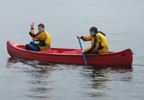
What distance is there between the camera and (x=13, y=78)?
59.3ft

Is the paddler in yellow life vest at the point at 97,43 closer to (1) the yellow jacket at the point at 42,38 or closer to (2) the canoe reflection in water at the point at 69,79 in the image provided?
(2) the canoe reflection in water at the point at 69,79

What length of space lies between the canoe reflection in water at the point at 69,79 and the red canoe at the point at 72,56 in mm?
222

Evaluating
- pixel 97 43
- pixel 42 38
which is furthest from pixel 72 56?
pixel 42 38

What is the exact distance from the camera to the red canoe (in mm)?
19031

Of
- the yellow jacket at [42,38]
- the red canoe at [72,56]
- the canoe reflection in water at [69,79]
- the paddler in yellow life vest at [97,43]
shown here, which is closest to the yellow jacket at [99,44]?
the paddler in yellow life vest at [97,43]

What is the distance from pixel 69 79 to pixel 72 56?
2.28 metres

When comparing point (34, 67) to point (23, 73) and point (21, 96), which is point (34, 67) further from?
point (21, 96)

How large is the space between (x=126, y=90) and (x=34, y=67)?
546 centimetres

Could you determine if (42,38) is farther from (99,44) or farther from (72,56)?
(99,44)

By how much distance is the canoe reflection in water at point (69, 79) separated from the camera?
15508 mm

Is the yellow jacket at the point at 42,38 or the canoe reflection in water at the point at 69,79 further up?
the yellow jacket at the point at 42,38

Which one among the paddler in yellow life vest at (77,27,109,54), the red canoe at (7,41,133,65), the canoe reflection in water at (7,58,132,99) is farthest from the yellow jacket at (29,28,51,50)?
the paddler in yellow life vest at (77,27,109,54)

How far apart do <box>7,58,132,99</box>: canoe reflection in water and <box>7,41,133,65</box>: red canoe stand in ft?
0.73

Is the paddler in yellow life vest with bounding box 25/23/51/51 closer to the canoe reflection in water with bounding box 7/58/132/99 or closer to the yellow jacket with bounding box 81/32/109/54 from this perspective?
the canoe reflection in water with bounding box 7/58/132/99
